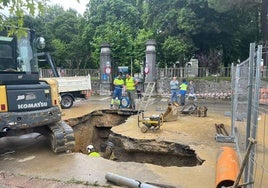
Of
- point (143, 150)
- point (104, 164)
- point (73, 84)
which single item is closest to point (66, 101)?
point (73, 84)

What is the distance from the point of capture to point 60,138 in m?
7.08

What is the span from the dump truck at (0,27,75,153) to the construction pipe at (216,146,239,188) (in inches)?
148

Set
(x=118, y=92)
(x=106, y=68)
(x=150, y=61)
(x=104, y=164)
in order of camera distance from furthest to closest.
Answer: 1. (x=106, y=68)
2. (x=150, y=61)
3. (x=118, y=92)
4. (x=104, y=164)

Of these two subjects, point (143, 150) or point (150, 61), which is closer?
point (143, 150)

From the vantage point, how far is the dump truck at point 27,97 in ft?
21.3

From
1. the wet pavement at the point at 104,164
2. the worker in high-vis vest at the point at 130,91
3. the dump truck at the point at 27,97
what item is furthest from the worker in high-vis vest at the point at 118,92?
the dump truck at the point at 27,97

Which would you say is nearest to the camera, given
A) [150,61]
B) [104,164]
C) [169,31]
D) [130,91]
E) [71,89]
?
[104,164]

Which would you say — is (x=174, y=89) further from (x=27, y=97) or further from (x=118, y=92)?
(x=27, y=97)

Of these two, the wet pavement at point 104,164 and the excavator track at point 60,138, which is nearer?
the wet pavement at point 104,164

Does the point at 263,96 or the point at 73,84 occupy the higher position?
the point at 263,96

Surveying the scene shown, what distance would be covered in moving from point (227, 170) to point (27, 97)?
4.69m

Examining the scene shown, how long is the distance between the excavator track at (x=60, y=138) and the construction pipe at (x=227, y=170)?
3.72 m

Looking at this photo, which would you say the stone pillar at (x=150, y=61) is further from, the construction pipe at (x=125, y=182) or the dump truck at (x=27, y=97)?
the construction pipe at (x=125, y=182)

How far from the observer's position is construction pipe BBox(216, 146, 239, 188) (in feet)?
15.0
